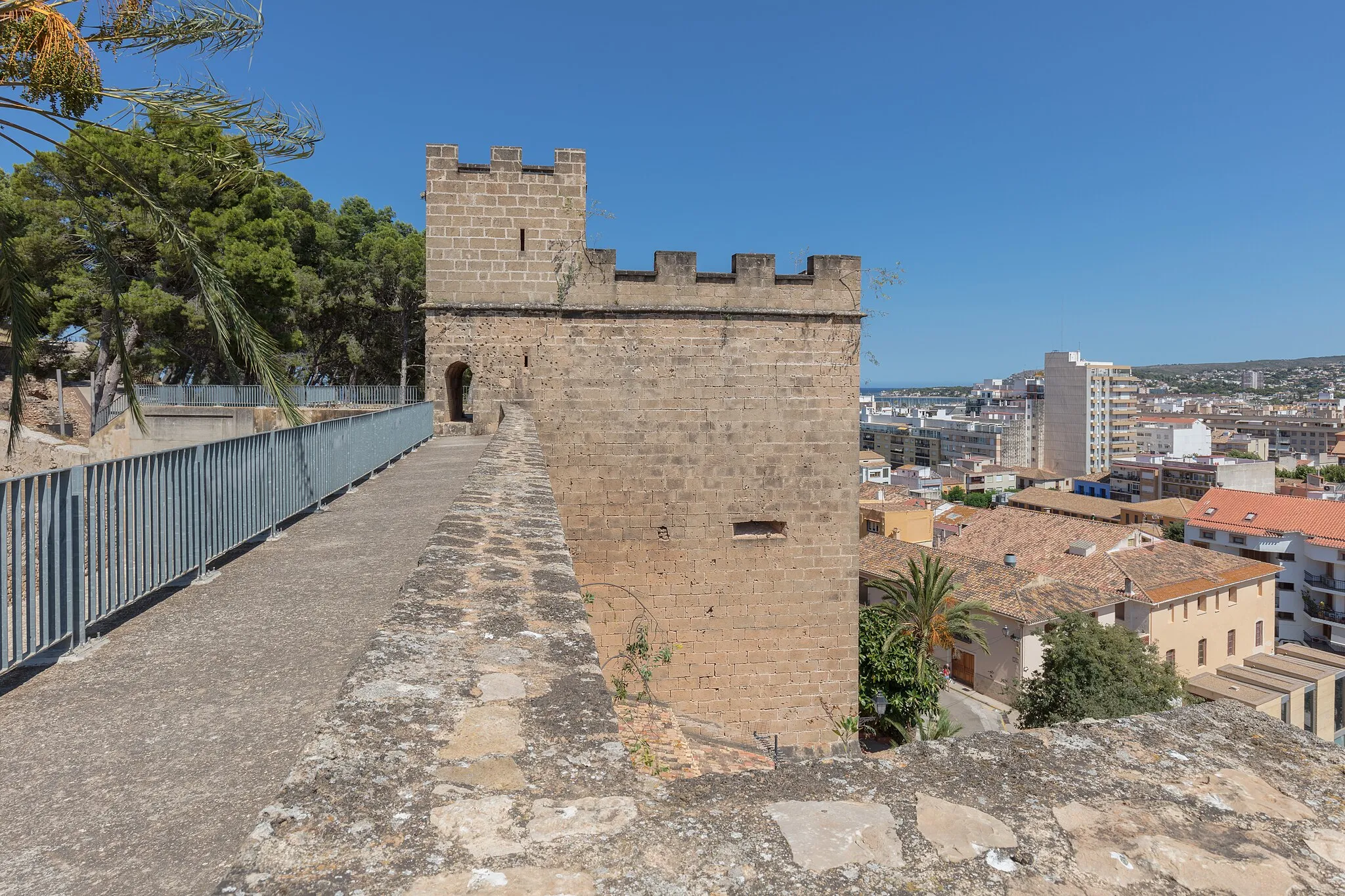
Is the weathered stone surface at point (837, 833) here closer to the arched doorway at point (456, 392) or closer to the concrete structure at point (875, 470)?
the arched doorway at point (456, 392)

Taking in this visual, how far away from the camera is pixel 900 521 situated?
1671 inches

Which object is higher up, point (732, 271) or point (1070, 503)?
point (732, 271)

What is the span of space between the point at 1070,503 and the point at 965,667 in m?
35.7

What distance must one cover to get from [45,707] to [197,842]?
47.8 inches

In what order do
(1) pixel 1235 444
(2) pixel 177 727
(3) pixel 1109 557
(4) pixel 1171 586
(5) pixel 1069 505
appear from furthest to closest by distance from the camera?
(1) pixel 1235 444, (5) pixel 1069 505, (3) pixel 1109 557, (4) pixel 1171 586, (2) pixel 177 727

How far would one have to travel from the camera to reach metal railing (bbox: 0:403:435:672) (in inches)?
111

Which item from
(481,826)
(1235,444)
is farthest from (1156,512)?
(481,826)

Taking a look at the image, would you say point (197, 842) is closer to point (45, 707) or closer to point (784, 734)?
point (45, 707)

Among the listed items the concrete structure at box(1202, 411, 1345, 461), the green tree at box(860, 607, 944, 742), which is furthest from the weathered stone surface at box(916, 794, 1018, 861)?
the concrete structure at box(1202, 411, 1345, 461)

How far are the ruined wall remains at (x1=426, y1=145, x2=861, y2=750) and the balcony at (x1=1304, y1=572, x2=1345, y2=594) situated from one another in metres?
40.3

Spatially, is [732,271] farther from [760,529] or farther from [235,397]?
[235,397]

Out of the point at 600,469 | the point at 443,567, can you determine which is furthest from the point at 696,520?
the point at 443,567

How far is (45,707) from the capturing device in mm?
2502

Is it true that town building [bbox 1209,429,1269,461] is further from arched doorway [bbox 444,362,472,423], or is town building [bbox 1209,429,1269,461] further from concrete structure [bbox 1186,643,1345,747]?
arched doorway [bbox 444,362,472,423]
